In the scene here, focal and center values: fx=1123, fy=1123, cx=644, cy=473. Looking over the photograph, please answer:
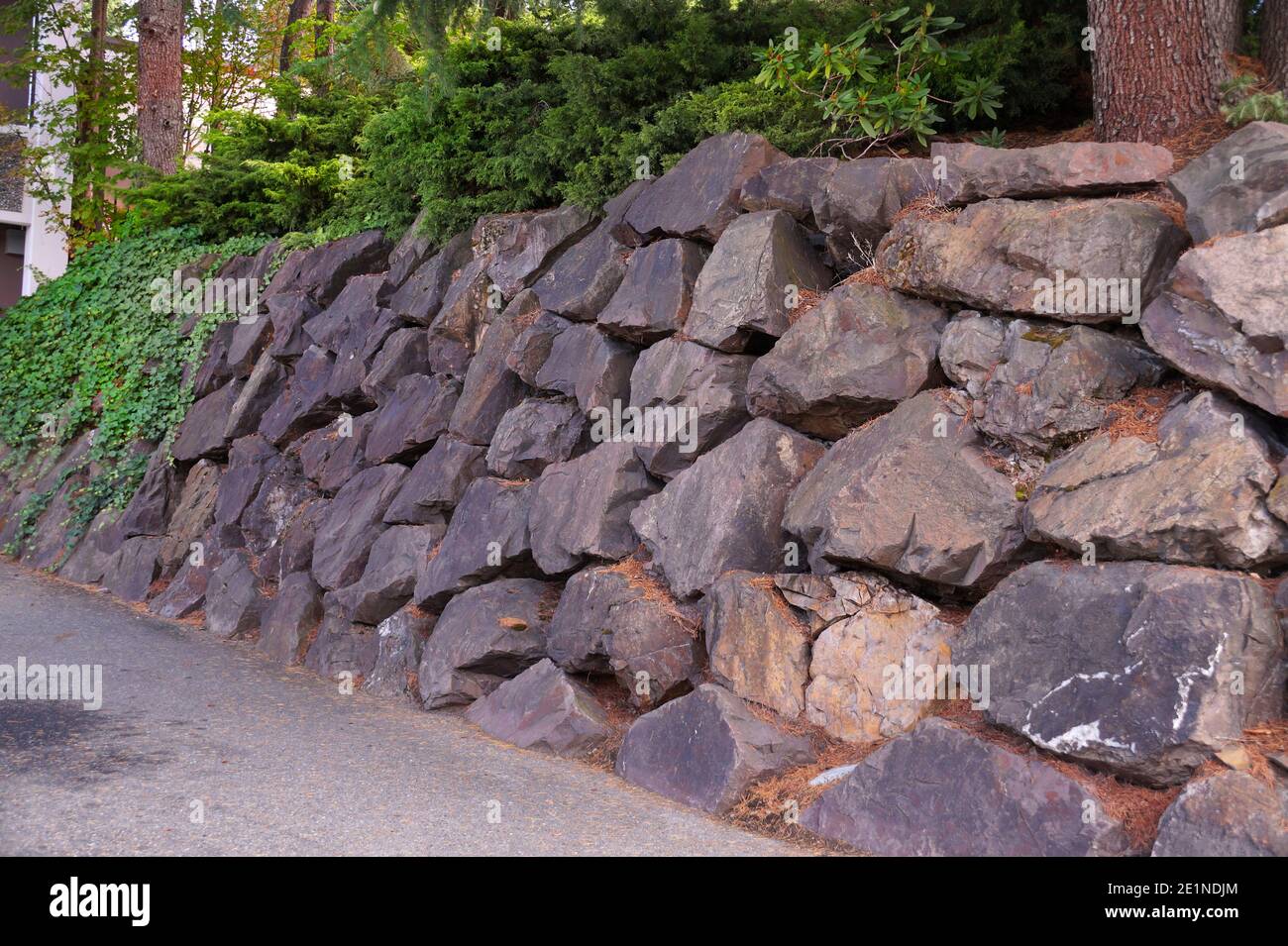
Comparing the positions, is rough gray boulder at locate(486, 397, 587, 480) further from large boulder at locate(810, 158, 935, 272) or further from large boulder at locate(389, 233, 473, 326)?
large boulder at locate(810, 158, 935, 272)

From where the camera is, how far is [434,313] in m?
9.87

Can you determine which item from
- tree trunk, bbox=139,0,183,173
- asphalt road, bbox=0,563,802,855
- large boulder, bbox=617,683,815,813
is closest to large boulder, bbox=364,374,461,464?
asphalt road, bbox=0,563,802,855

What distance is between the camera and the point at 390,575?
8617 mm

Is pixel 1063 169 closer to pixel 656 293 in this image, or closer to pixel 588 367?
pixel 656 293

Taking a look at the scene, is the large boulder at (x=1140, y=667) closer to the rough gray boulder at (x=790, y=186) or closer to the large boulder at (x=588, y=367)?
the rough gray boulder at (x=790, y=186)

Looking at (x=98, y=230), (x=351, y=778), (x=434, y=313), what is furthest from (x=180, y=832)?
(x=98, y=230)

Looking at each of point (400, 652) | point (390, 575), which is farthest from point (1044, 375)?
point (390, 575)

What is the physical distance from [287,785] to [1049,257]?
4714 millimetres

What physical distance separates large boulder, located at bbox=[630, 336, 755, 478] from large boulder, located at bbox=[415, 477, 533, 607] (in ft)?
3.73

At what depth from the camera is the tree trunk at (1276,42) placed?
648 cm

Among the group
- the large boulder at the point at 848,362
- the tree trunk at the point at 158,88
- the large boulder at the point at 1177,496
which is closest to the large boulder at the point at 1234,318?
the large boulder at the point at 1177,496

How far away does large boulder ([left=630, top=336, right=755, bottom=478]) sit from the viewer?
276 inches

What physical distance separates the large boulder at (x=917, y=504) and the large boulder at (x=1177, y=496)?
29cm

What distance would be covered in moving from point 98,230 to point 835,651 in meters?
16.3
